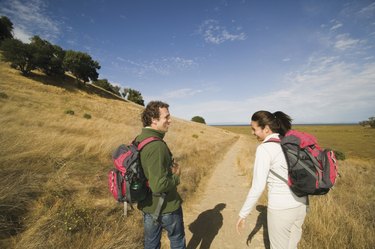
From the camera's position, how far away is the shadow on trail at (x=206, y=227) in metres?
4.37

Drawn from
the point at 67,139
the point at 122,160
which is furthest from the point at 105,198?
the point at 67,139

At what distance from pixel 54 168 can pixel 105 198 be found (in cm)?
163

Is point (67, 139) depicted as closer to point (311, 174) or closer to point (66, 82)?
point (311, 174)

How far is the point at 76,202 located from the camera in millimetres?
3797

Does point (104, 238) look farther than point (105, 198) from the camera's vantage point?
No

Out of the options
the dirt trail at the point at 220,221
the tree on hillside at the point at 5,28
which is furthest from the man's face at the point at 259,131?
the tree on hillside at the point at 5,28

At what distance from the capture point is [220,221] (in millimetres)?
5340

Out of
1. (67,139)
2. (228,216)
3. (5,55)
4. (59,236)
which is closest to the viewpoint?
(59,236)

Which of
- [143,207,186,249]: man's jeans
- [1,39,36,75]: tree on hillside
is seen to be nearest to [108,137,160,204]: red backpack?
[143,207,186,249]: man's jeans

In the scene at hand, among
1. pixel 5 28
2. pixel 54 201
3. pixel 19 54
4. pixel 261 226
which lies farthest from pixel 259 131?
pixel 5 28

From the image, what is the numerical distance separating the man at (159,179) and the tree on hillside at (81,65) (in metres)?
48.8

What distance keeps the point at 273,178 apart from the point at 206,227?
3.36 metres

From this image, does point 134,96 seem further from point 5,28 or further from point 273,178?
point 273,178

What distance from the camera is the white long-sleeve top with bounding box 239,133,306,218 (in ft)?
7.29
